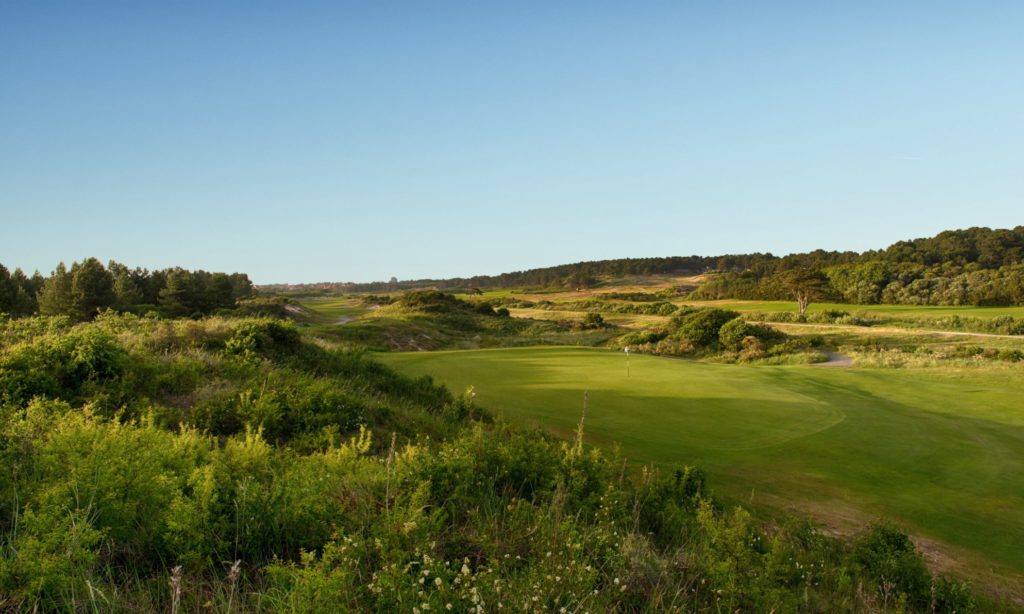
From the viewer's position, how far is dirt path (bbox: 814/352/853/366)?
28608 millimetres

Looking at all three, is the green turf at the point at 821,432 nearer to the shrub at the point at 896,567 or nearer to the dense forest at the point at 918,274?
the shrub at the point at 896,567

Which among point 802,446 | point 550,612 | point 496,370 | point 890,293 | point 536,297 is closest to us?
point 550,612

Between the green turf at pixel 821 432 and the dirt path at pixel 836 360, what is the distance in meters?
9.26

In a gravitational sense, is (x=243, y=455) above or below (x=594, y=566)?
above

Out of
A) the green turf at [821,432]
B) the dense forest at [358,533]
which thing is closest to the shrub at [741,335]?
the green turf at [821,432]

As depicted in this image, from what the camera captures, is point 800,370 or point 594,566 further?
point 800,370

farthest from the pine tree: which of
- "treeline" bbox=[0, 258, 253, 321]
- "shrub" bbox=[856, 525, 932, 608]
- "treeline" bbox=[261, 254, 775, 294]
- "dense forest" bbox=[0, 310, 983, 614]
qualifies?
"treeline" bbox=[261, 254, 775, 294]

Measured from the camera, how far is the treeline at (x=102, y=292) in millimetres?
41094

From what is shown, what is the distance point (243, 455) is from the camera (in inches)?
191

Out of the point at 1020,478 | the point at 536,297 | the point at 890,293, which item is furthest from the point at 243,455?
the point at 536,297

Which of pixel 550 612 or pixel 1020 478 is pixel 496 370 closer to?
pixel 1020 478

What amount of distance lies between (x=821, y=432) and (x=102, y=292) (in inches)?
2010

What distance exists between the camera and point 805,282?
63156 millimetres

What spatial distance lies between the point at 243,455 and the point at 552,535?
2928 mm
